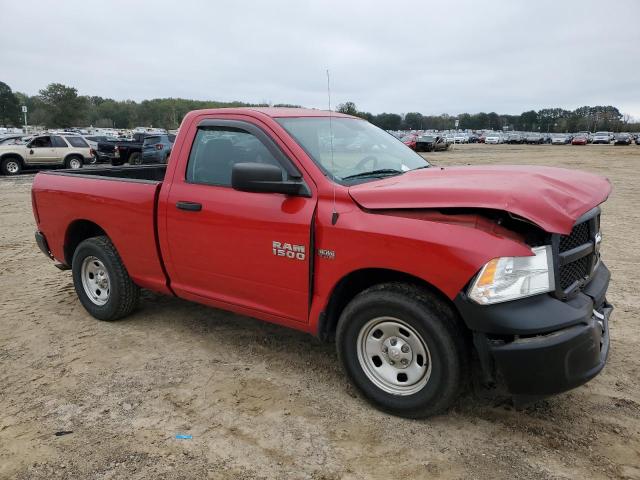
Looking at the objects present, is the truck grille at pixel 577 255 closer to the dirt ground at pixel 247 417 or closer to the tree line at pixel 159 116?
the dirt ground at pixel 247 417

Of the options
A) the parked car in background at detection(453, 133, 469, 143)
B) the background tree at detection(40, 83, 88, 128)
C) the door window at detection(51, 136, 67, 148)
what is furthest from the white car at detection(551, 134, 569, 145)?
the background tree at detection(40, 83, 88, 128)

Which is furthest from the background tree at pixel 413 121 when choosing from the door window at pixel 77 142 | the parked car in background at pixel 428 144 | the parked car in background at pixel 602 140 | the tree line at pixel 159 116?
the door window at pixel 77 142

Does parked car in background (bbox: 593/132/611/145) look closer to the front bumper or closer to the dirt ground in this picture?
the dirt ground

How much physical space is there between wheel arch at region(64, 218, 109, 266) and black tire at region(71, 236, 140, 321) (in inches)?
8.3

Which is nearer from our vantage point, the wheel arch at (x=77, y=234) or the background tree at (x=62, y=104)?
the wheel arch at (x=77, y=234)

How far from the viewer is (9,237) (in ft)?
29.0

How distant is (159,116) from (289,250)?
123 meters

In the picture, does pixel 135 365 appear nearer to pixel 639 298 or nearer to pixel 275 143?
pixel 275 143

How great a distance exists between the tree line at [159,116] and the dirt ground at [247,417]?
2758 inches

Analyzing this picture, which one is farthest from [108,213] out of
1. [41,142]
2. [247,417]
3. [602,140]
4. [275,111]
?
[602,140]

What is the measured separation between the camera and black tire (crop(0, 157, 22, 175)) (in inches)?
822

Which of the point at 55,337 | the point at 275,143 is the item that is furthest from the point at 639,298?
the point at 55,337

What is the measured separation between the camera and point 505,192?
2.70 m

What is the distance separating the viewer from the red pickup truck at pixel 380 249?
2.67 metres
